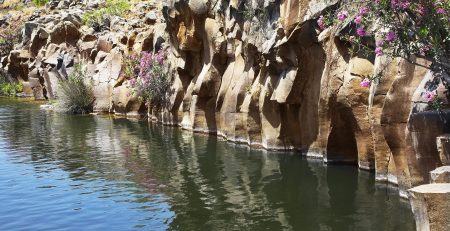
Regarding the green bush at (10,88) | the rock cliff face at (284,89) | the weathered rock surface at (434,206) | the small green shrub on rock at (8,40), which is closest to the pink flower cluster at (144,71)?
the rock cliff face at (284,89)

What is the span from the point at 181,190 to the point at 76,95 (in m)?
27.5

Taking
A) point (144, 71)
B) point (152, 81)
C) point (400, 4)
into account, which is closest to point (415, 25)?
point (400, 4)

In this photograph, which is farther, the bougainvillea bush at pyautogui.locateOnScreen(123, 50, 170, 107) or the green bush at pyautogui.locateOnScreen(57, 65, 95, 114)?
the green bush at pyautogui.locateOnScreen(57, 65, 95, 114)

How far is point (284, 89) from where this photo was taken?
22422mm

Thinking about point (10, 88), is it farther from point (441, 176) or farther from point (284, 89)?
point (441, 176)

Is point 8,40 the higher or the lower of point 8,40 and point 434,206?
the higher

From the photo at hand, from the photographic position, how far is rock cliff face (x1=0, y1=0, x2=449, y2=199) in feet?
50.3

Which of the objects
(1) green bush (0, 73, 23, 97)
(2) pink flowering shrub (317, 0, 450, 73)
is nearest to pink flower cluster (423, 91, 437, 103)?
→ (2) pink flowering shrub (317, 0, 450, 73)

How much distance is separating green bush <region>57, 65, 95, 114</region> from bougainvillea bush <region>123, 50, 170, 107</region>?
698cm

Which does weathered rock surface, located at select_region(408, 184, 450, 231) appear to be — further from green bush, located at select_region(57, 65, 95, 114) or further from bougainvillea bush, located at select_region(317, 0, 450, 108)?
green bush, located at select_region(57, 65, 95, 114)

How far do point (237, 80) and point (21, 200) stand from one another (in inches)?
520

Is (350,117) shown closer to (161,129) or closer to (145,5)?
(161,129)

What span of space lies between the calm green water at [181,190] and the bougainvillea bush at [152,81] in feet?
25.5

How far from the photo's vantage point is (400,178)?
1541cm
